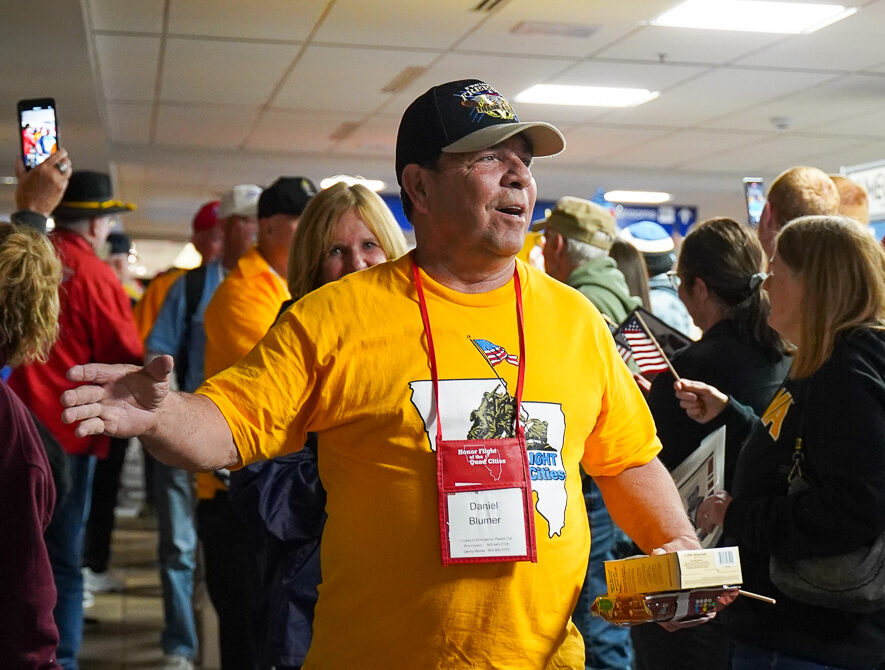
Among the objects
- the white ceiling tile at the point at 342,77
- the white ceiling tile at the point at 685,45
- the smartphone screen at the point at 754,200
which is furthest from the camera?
the white ceiling tile at the point at 342,77

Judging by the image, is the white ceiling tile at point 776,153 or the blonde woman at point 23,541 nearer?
the blonde woman at point 23,541

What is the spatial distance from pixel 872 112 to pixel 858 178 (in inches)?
164

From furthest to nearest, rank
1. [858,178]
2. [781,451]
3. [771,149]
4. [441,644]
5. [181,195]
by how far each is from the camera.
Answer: [181,195]
[771,149]
[858,178]
[781,451]
[441,644]

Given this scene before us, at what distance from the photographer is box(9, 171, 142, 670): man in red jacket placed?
12.1 ft

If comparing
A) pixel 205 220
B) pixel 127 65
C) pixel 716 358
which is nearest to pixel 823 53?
pixel 205 220

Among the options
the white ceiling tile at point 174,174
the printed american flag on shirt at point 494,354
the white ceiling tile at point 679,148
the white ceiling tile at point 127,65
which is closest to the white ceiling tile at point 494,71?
the white ceiling tile at point 127,65

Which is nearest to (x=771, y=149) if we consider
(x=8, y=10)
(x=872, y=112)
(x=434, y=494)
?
(x=872, y=112)

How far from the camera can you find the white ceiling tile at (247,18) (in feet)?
20.2

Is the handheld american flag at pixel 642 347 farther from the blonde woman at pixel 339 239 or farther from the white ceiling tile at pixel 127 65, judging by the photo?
the white ceiling tile at pixel 127 65

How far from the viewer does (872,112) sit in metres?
9.17

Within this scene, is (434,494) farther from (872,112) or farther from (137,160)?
(137,160)

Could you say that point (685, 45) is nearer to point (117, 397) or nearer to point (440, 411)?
point (440, 411)

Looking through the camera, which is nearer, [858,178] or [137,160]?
[858,178]

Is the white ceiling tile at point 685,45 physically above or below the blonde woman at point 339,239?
above
